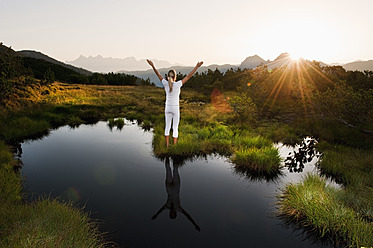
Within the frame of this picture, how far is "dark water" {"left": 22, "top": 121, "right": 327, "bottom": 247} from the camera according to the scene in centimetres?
351

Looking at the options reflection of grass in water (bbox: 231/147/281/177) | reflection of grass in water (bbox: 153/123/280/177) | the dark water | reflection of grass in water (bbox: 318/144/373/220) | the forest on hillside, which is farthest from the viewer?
the forest on hillside

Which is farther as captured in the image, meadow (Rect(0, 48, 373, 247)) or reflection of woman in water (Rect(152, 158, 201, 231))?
reflection of woman in water (Rect(152, 158, 201, 231))

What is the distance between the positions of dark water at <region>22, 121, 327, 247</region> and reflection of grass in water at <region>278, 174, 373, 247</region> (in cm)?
33

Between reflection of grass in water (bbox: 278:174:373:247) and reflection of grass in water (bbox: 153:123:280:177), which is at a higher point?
reflection of grass in water (bbox: 153:123:280:177)

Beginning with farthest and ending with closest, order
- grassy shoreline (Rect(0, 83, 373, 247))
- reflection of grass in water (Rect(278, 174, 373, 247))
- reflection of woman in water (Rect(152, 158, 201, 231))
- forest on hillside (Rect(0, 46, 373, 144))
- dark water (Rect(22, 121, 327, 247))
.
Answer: forest on hillside (Rect(0, 46, 373, 144))
reflection of woman in water (Rect(152, 158, 201, 231))
grassy shoreline (Rect(0, 83, 373, 247))
dark water (Rect(22, 121, 327, 247))
reflection of grass in water (Rect(278, 174, 373, 247))

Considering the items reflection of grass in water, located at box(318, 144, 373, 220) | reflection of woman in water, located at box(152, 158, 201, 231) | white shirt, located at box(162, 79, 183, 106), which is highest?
white shirt, located at box(162, 79, 183, 106)

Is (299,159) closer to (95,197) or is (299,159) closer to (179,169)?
(179,169)

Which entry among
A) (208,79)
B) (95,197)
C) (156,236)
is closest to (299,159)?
(156,236)

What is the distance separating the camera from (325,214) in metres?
3.73

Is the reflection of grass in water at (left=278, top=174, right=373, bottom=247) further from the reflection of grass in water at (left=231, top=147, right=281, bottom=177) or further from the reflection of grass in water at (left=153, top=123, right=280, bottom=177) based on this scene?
the reflection of grass in water at (left=153, top=123, right=280, bottom=177)

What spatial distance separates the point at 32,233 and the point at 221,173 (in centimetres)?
467

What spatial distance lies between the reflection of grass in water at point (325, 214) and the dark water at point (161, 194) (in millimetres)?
329

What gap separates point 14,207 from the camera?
147 inches

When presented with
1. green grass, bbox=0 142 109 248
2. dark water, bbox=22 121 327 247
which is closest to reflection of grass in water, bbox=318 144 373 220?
dark water, bbox=22 121 327 247
